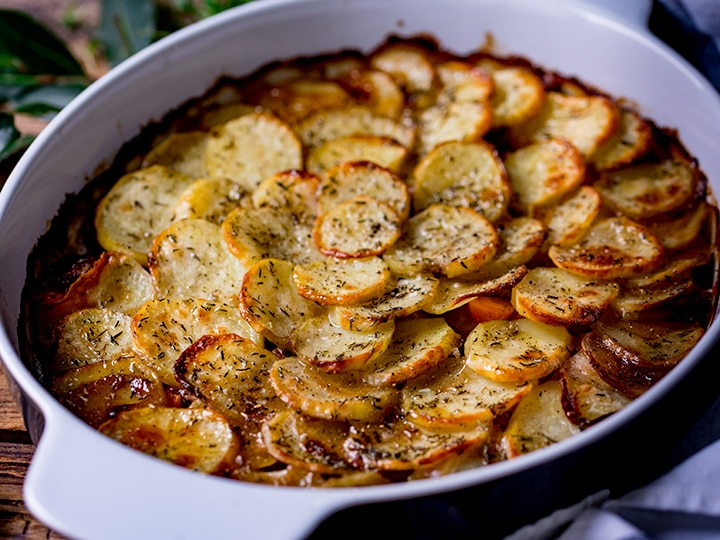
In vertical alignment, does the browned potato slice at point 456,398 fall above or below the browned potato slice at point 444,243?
below

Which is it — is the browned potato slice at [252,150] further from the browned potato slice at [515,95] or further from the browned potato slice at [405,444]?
the browned potato slice at [405,444]

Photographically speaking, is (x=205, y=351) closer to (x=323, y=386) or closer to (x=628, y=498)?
(x=323, y=386)

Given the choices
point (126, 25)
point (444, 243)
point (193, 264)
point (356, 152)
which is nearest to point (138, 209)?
point (193, 264)

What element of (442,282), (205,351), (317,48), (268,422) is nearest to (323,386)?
(268,422)

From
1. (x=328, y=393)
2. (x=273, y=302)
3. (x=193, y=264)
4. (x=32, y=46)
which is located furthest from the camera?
(x=32, y=46)

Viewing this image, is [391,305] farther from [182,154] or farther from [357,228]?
[182,154]

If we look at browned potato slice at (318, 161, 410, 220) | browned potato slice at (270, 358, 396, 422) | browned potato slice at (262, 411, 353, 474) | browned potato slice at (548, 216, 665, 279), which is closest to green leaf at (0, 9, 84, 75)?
browned potato slice at (318, 161, 410, 220)

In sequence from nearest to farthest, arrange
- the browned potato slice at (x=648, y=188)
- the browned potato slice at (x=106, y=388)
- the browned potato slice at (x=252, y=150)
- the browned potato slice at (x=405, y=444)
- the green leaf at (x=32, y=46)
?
the browned potato slice at (x=405, y=444) < the browned potato slice at (x=106, y=388) < the browned potato slice at (x=648, y=188) < the browned potato slice at (x=252, y=150) < the green leaf at (x=32, y=46)

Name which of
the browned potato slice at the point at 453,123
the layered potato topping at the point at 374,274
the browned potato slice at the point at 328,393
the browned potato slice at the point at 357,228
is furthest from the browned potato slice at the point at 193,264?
the browned potato slice at the point at 453,123
